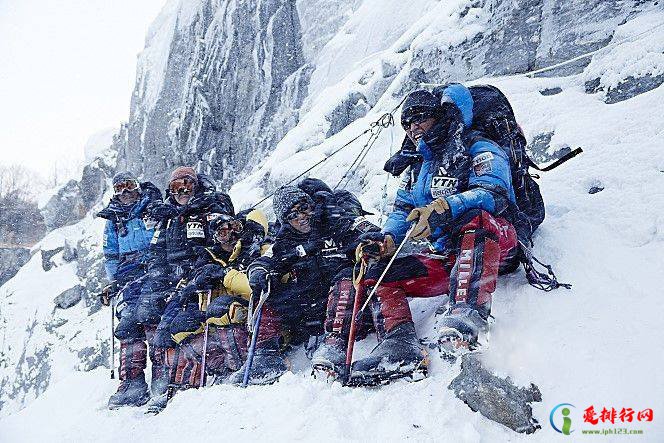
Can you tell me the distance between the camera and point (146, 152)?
1914 centimetres

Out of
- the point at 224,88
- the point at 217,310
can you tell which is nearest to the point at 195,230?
the point at 217,310

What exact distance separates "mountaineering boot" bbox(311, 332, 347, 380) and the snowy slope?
73mm

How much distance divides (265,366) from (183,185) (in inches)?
84.3

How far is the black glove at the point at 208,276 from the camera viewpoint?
135 inches

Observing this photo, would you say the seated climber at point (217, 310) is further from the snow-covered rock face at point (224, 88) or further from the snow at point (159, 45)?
the snow at point (159, 45)

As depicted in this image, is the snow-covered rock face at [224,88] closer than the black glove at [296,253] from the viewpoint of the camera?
No

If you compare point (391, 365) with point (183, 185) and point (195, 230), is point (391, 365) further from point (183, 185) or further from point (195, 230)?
point (183, 185)

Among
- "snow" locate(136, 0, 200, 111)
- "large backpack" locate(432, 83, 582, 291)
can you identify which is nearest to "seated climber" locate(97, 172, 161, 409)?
"large backpack" locate(432, 83, 582, 291)

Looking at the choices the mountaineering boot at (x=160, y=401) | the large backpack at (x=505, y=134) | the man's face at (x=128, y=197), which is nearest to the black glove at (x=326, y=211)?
the large backpack at (x=505, y=134)

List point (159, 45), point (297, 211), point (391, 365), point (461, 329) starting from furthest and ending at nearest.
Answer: point (159, 45) → point (297, 211) → point (391, 365) → point (461, 329)

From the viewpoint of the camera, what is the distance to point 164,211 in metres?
4.24

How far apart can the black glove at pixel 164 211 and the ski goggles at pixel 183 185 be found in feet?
0.48

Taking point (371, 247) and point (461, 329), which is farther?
point (371, 247)

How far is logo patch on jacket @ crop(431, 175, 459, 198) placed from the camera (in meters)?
2.50
